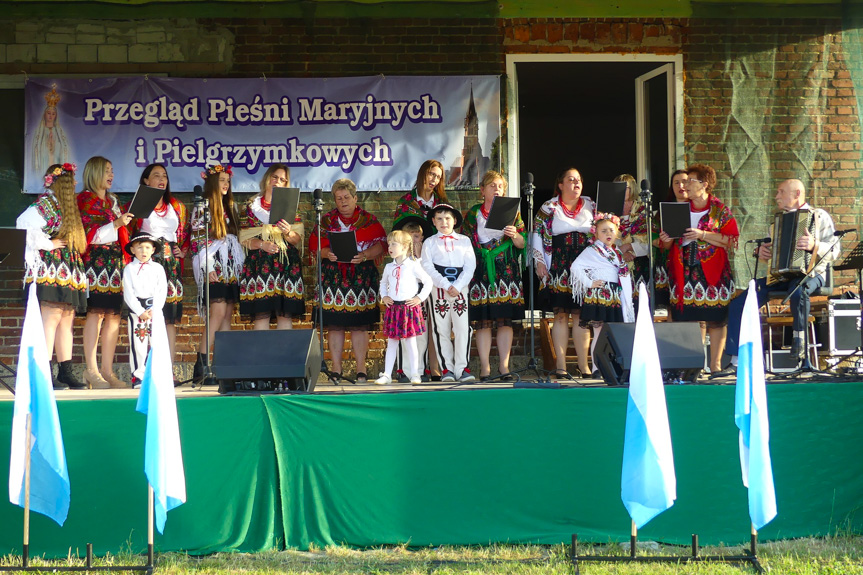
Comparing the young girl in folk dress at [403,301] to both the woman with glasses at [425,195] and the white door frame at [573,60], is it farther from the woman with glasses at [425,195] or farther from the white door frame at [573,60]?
the white door frame at [573,60]

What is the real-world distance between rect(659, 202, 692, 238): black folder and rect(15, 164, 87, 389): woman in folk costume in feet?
13.4

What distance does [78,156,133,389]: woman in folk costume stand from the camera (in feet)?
22.5

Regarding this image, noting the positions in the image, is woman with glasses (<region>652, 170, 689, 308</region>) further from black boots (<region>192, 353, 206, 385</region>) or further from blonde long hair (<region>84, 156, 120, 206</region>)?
blonde long hair (<region>84, 156, 120, 206</region>)

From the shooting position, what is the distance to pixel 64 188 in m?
6.71

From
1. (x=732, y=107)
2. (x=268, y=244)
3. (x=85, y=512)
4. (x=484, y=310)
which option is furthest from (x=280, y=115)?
(x=85, y=512)

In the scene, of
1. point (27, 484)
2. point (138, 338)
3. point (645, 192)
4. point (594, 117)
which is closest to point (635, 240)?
point (645, 192)

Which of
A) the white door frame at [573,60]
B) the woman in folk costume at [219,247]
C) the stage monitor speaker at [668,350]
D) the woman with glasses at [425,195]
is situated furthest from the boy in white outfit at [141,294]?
the white door frame at [573,60]

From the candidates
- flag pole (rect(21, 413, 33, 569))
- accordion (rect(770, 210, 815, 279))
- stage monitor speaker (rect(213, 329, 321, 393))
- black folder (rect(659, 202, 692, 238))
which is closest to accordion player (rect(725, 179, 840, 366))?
accordion (rect(770, 210, 815, 279))

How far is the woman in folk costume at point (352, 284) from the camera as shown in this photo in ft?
23.3

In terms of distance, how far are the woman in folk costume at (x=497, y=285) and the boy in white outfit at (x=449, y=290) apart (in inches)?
7.3

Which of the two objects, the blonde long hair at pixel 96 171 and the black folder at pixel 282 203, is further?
the blonde long hair at pixel 96 171

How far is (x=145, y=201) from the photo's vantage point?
21.4 ft

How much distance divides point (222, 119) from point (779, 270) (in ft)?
15.2

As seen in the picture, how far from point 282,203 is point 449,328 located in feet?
4.83
